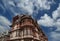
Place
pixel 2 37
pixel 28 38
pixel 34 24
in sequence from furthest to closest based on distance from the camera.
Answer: pixel 2 37 → pixel 34 24 → pixel 28 38

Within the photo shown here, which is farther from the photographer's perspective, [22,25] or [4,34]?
[4,34]

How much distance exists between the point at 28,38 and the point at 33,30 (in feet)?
9.46

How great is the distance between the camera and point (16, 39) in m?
37.2

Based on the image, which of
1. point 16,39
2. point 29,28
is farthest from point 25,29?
point 16,39

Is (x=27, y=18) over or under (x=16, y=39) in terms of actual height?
over

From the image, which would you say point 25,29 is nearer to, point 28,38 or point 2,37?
point 28,38

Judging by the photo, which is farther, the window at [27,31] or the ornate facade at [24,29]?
the window at [27,31]

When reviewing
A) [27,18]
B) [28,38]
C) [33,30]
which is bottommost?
[28,38]

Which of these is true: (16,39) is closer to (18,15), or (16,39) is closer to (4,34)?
(18,15)

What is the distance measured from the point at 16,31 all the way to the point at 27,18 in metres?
4.41

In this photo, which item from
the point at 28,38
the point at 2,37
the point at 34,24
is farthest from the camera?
the point at 2,37

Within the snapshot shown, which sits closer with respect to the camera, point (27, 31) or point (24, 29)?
point (27, 31)

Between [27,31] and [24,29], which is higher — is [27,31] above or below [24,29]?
below

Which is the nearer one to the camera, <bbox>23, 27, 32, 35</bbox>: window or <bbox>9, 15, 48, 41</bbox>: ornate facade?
<bbox>9, 15, 48, 41</bbox>: ornate facade
